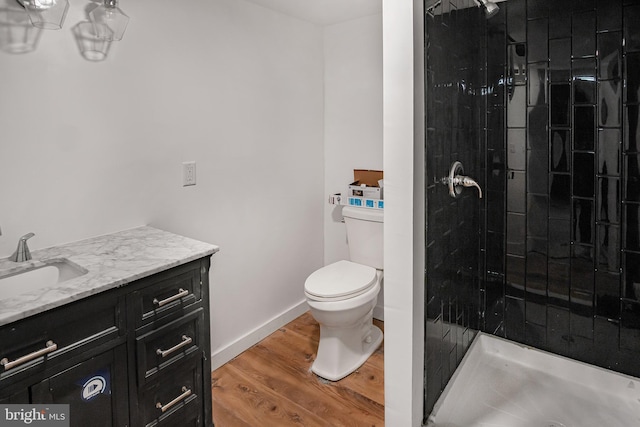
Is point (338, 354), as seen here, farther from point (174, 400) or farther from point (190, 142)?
point (190, 142)

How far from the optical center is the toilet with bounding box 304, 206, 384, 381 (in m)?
2.24

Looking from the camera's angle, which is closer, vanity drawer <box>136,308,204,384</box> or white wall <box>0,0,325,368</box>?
vanity drawer <box>136,308,204,384</box>

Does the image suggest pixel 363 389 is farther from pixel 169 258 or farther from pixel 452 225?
pixel 169 258

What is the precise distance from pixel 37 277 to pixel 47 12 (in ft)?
3.16

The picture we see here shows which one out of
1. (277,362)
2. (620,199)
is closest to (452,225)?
(620,199)

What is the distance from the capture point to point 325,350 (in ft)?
7.75

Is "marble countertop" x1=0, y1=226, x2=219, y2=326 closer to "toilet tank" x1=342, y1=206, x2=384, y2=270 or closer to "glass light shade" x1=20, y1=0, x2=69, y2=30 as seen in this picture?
"glass light shade" x1=20, y1=0, x2=69, y2=30

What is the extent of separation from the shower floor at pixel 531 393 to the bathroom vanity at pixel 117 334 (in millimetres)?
973

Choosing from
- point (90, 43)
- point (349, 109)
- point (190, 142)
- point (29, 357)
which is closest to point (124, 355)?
point (29, 357)

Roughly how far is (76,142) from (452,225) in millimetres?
1551

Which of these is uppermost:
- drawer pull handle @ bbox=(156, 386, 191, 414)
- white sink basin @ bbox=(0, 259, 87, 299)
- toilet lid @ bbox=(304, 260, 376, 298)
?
white sink basin @ bbox=(0, 259, 87, 299)

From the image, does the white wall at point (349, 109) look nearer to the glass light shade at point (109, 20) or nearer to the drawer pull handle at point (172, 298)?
the glass light shade at point (109, 20)

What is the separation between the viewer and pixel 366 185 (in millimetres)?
2873

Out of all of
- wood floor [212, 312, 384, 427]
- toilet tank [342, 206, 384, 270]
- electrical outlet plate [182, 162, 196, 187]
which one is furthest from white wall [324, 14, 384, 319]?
electrical outlet plate [182, 162, 196, 187]
